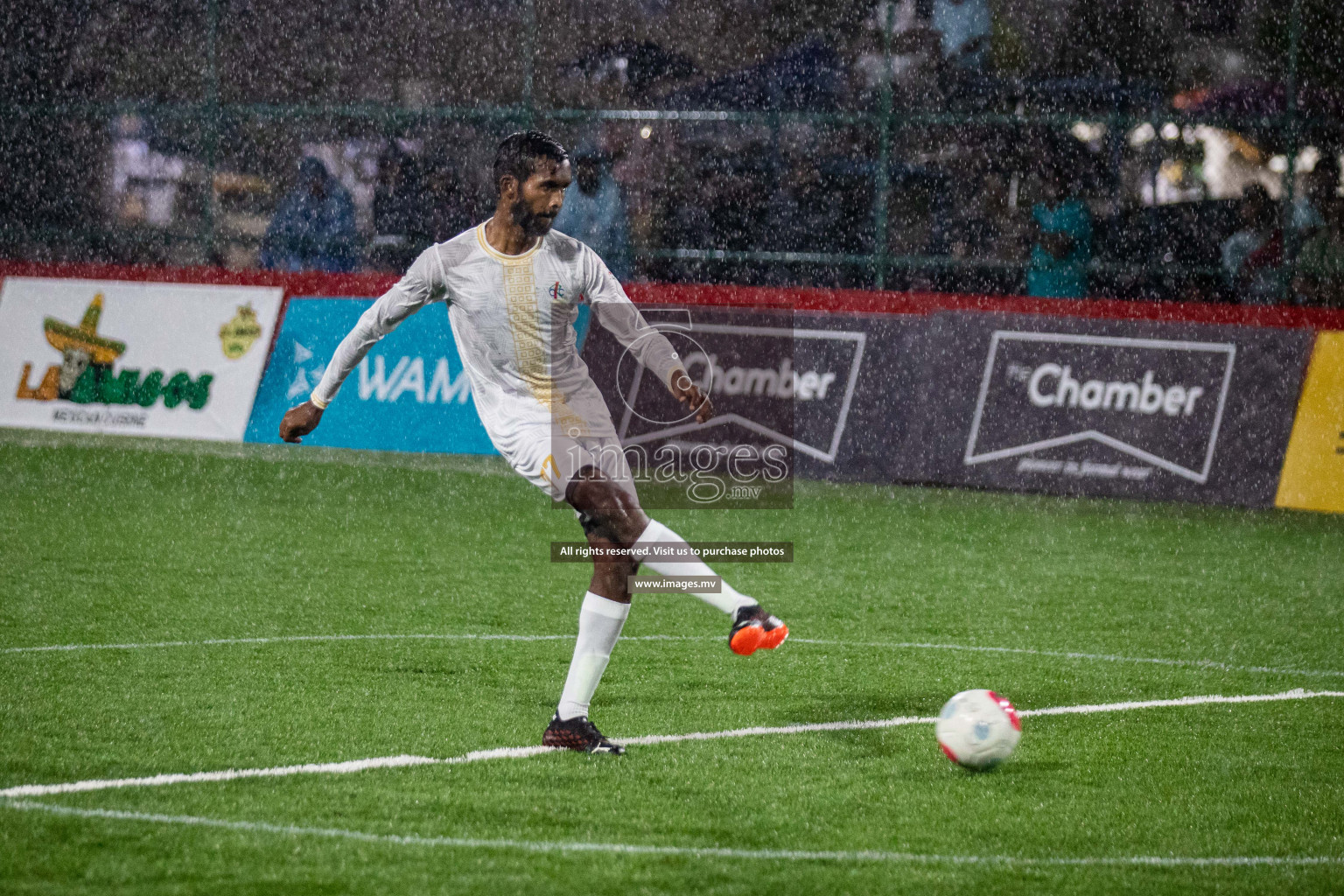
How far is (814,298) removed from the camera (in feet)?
48.3

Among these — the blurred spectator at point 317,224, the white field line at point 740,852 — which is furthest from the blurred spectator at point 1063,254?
the white field line at point 740,852

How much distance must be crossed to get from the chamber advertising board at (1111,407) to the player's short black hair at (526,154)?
7806mm

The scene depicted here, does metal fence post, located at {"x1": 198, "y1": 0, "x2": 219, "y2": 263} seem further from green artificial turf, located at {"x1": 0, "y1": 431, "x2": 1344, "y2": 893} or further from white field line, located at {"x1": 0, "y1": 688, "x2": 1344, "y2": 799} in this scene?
white field line, located at {"x1": 0, "y1": 688, "x2": 1344, "y2": 799}

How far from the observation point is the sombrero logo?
591 inches

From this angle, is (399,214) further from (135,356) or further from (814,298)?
(814,298)

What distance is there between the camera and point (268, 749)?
5.73 meters

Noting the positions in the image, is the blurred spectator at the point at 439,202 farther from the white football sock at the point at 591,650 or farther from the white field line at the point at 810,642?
the white football sock at the point at 591,650

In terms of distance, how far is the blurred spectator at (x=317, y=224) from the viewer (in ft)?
55.1

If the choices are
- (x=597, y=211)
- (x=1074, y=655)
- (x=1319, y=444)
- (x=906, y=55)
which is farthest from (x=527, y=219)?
(x=906, y=55)

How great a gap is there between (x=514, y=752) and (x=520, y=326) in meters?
1.52

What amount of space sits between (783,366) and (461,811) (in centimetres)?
897

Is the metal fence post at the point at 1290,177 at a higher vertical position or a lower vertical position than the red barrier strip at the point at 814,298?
higher

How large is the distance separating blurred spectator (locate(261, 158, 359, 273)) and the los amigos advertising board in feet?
6.10

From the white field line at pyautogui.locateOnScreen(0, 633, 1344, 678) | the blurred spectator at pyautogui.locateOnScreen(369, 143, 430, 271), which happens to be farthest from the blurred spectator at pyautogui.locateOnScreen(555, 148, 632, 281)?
the white field line at pyautogui.locateOnScreen(0, 633, 1344, 678)
